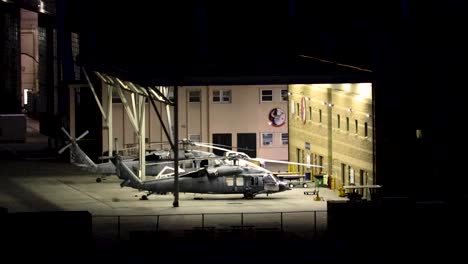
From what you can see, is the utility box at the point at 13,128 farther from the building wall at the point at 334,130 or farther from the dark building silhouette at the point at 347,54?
the building wall at the point at 334,130

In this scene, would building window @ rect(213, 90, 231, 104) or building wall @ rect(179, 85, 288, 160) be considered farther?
building window @ rect(213, 90, 231, 104)

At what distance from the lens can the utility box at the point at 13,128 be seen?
335 feet

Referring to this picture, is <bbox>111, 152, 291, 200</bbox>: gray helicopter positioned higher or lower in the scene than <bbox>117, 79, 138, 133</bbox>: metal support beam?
lower

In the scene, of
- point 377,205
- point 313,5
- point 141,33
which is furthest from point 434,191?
point 141,33

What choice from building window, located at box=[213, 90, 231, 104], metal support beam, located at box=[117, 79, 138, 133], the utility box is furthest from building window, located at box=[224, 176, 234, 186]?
the utility box

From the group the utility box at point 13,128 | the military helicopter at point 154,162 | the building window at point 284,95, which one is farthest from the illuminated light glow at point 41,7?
the military helicopter at point 154,162

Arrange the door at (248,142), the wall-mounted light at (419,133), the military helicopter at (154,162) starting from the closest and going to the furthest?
the wall-mounted light at (419,133) < the military helicopter at (154,162) < the door at (248,142)

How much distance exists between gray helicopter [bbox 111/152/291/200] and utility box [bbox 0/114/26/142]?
3876 cm

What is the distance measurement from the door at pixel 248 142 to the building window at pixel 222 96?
6.53 feet

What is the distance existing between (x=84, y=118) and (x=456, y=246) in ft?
136

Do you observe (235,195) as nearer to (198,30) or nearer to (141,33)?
(198,30)

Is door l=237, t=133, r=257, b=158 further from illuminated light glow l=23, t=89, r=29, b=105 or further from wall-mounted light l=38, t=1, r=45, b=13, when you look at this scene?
illuminated light glow l=23, t=89, r=29, b=105

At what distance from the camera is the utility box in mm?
102188

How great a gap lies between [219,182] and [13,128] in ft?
137
